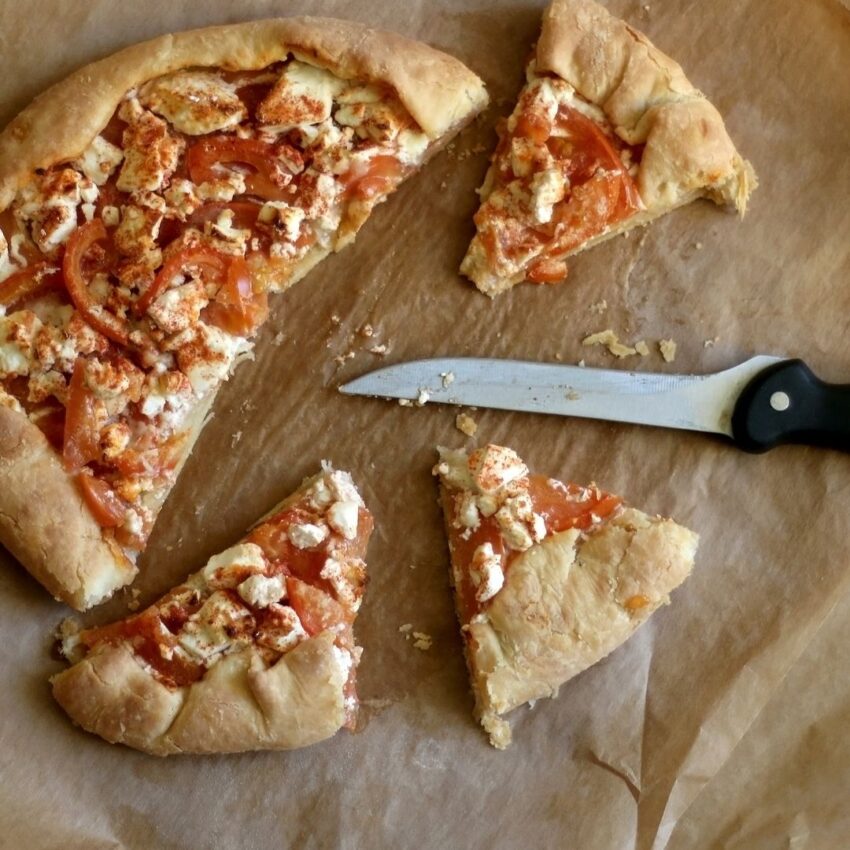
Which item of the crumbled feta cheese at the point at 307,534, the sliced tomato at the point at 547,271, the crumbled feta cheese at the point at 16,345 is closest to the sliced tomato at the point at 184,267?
the crumbled feta cheese at the point at 16,345

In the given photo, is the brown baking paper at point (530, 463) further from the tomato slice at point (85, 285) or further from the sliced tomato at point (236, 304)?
the tomato slice at point (85, 285)

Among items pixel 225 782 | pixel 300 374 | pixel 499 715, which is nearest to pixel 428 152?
pixel 300 374

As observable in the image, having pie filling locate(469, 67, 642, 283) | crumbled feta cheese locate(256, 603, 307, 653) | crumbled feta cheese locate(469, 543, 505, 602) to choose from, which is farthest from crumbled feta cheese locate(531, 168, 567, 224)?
crumbled feta cheese locate(256, 603, 307, 653)

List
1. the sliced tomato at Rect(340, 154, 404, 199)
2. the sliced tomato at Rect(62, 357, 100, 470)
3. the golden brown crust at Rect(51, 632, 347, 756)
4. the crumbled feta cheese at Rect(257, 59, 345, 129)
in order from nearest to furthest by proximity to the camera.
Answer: the golden brown crust at Rect(51, 632, 347, 756), the sliced tomato at Rect(62, 357, 100, 470), the crumbled feta cheese at Rect(257, 59, 345, 129), the sliced tomato at Rect(340, 154, 404, 199)

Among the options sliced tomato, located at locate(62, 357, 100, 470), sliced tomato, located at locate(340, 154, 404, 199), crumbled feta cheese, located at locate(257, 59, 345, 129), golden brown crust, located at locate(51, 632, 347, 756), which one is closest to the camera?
golden brown crust, located at locate(51, 632, 347, 756)

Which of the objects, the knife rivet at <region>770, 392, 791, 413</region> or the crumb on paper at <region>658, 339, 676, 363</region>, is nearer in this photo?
the knife rivet at <region>770, 392, 791, 413</region>

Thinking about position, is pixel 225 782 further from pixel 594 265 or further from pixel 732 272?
pixel 732 272

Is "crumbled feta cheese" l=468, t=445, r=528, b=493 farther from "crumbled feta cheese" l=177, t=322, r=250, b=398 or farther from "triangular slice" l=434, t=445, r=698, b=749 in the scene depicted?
"crumbled feta cheese" l=177, t=322, r=250, b=398
